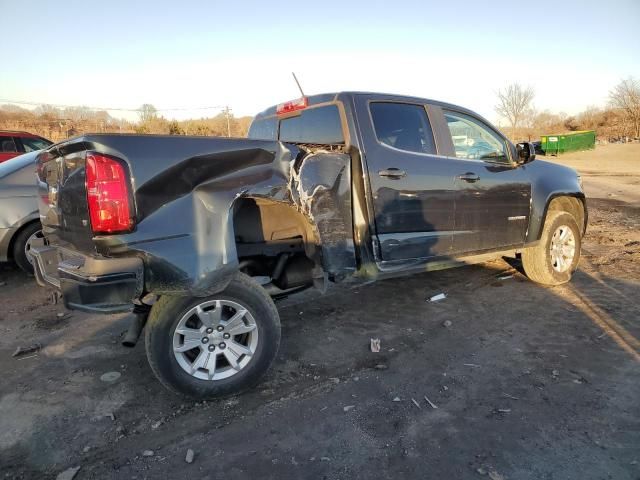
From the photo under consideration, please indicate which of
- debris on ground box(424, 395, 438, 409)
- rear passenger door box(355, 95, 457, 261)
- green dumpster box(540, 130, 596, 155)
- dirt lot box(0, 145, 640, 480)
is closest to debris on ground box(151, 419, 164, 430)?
dirt lot box(0, 145, 640, 480)

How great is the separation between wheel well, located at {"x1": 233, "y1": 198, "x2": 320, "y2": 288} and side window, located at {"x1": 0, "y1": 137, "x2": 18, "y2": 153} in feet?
32.5

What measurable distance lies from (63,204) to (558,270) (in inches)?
195

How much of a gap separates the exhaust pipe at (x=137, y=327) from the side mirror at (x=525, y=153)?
3935 mm

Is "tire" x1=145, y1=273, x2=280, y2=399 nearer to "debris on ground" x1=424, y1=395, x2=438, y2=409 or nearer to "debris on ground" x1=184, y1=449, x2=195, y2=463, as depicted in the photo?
"debris on ground" x1=184, y1=449, x2=195, y2=463

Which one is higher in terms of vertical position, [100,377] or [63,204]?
[63,204]

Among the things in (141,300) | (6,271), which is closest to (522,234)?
(141,300)

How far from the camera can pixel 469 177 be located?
430 cm

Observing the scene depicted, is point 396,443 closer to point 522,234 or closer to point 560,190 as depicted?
point 522,234

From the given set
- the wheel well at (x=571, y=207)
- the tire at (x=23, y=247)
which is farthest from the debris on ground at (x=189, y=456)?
the wheel well at (x=571, y=207)

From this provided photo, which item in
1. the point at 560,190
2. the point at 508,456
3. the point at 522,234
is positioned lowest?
the point at 508,456

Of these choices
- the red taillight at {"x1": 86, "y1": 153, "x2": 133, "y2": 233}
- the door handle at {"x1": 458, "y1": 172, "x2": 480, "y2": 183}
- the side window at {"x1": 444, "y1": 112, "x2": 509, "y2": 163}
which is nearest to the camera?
the red taillight at {"x1": 86, "y1": 153, "x2": 133, "y2": 233}

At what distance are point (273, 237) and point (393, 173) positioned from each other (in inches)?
45.3

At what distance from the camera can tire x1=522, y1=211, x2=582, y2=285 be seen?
16.5 ft

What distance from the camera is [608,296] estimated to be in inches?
186
